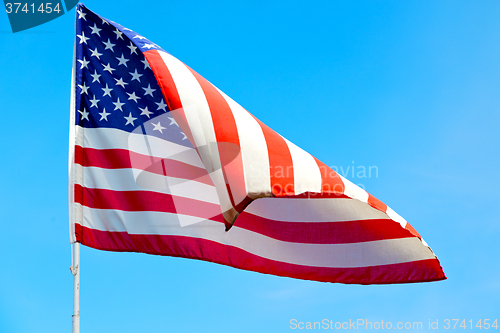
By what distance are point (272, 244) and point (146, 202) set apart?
2.40m

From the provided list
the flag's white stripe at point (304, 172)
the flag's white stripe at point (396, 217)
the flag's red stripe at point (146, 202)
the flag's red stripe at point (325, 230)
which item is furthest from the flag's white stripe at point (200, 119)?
the flag's white stripe at point (396, 217)

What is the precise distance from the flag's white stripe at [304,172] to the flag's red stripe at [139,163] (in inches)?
62.5

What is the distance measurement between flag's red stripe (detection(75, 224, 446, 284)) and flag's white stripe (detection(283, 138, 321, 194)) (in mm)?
2048

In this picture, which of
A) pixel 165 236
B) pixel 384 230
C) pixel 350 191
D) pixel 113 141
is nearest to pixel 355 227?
pixel 384 230

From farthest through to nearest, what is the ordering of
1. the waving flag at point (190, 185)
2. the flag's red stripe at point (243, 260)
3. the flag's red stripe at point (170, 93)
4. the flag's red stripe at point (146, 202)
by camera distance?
1. the flag's red stripe at point (146, 202)
2. the flag's red stripe at point (243, 260)
3. the waving flag at point (190, 185)
4. the flag's red stripe at point (170, 93)

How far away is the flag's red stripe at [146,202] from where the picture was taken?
880cm

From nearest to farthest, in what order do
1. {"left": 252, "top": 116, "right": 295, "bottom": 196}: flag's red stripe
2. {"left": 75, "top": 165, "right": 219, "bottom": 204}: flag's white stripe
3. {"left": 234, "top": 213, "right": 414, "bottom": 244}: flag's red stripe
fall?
{"left": 252, "top": 116, "right": 295, "bottom": 196}: flag's red stripe
{"left": 75, "top": 165, "right": 219, "bottom": 204}: flag's white stripe
{"left": 234, "top": 213, "right": 414, "bottom": 244}: flag's red stripe

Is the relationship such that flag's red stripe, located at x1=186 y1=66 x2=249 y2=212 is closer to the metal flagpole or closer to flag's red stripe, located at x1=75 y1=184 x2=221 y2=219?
flag's red stripe, located at x1=75 y1=184 x2=221 y2=219

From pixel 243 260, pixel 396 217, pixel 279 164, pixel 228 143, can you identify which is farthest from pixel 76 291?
pixel 396 217

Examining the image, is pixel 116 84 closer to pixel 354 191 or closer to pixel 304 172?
pixel 304 172

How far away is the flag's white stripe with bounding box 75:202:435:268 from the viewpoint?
8.76m

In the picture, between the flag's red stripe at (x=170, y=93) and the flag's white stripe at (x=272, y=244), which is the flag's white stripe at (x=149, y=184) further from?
the flag's red stripe at (x=170, y=93)

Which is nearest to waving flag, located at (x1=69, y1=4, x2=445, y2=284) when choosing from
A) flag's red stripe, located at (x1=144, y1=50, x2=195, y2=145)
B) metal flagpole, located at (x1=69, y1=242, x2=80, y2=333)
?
flag's red stripe, located at (x1=144, y1=50, x2=195, y2=145)

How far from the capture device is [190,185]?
8.95 meters
